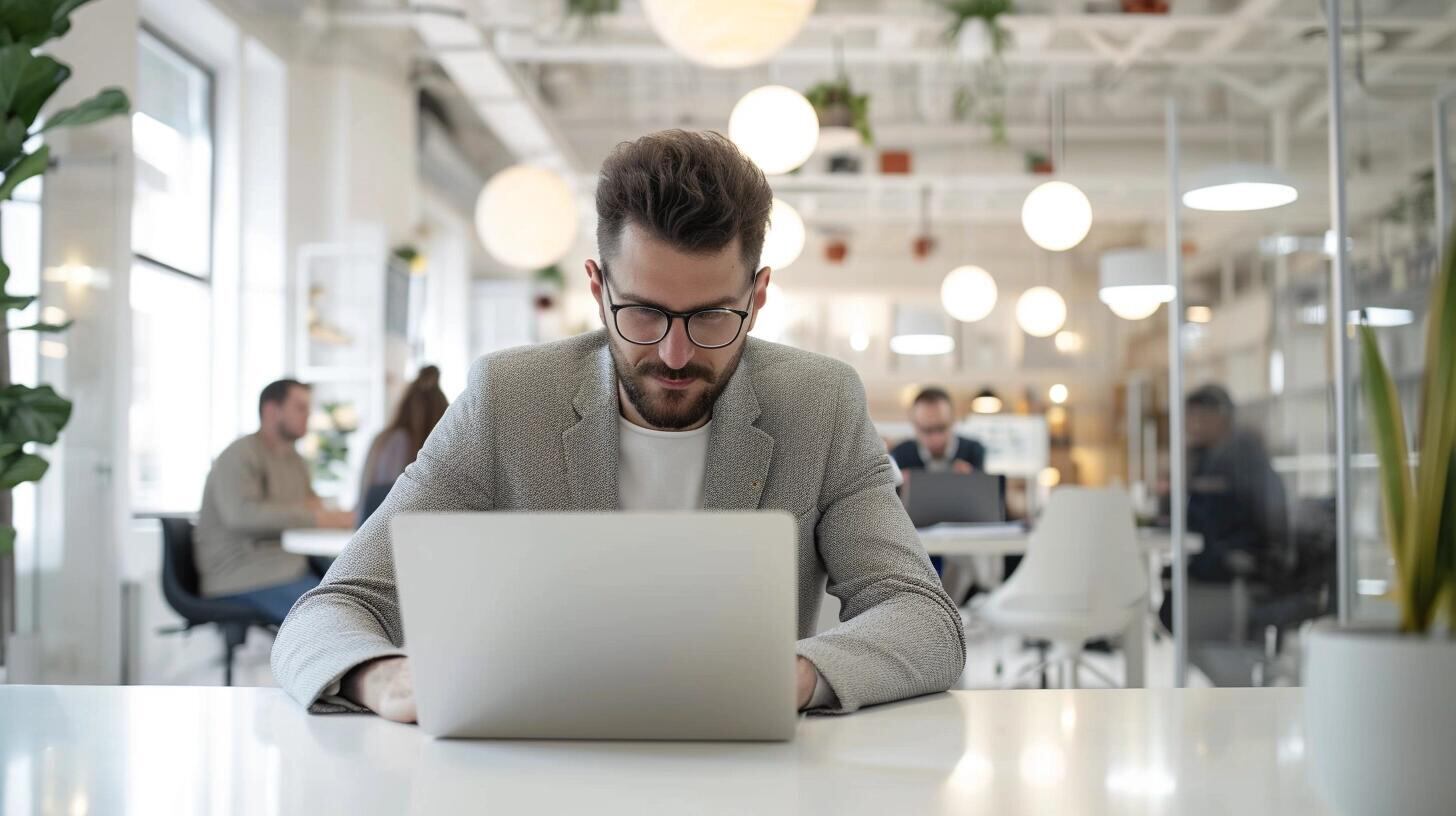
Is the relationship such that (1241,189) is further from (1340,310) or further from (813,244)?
(813,244)

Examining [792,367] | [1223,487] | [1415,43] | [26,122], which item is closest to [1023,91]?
[1223,487]

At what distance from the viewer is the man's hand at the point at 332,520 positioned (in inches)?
204

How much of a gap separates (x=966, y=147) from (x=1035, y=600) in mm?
8267

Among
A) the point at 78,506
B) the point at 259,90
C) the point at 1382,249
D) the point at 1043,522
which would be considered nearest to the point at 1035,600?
the point at 1043,522

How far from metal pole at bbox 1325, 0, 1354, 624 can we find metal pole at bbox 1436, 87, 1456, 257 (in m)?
0.38

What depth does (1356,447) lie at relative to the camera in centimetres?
355

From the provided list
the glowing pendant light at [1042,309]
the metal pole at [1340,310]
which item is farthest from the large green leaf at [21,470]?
the glowing pendant light at [1042,309]

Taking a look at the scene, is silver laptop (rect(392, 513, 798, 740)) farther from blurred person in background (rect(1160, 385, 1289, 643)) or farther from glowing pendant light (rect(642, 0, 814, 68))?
blurred person in background (rect(1160, 385, 1289, 643))

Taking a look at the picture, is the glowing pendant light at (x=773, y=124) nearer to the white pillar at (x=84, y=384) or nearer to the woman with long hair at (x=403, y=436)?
the woman with long hair at (x=403, y=436)

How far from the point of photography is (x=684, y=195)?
166cm

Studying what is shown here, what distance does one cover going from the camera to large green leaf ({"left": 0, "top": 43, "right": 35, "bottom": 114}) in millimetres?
3127

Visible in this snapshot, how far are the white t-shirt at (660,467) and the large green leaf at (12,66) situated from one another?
2.15m

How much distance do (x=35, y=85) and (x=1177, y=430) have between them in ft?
13.1

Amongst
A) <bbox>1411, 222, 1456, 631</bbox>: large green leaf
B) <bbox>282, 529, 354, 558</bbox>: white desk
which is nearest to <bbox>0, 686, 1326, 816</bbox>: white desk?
<bbox>1411, 222, 1456, 631</bbox>: large green leaf
